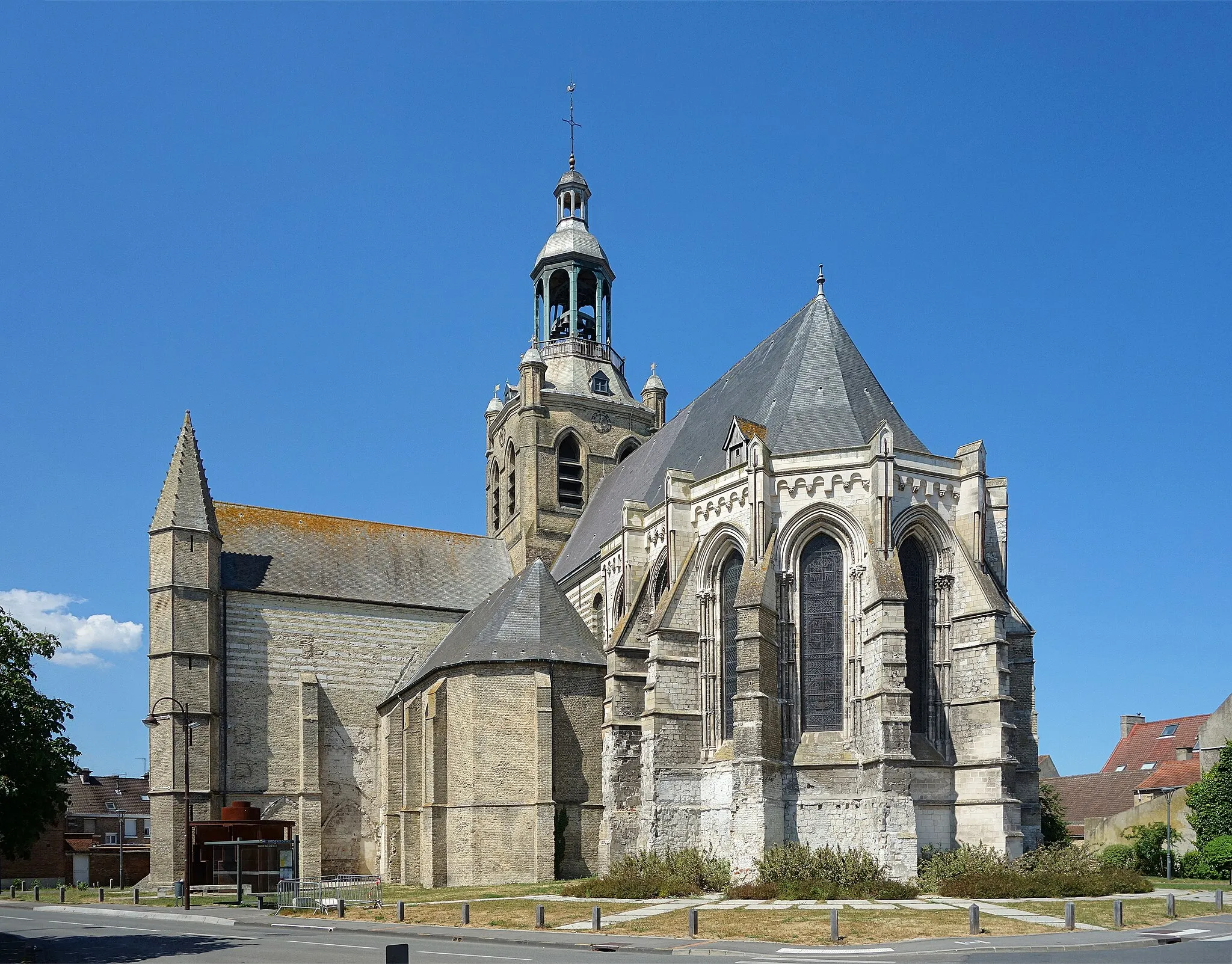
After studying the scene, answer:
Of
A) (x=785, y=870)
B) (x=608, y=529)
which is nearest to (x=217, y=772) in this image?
(x=608, y=529)

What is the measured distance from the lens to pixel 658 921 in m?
21.1

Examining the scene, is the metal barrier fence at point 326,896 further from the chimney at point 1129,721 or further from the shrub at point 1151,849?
the chimney at point 1129,721

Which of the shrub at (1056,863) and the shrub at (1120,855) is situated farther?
the shrub at (1120,855)

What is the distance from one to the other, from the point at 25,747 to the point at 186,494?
23.7 metres

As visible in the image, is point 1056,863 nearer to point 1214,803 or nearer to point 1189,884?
point 1189,884

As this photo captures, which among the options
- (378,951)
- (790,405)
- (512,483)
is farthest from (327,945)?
(512,483)

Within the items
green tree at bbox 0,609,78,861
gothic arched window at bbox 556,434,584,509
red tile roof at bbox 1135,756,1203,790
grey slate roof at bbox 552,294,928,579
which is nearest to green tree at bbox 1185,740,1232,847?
red tile roof at bbox 1135,756,1203,790

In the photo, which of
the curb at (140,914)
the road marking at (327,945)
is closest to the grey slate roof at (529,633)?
the curb at (140,914)

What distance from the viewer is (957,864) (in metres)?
26.2

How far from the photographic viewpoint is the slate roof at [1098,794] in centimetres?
4888

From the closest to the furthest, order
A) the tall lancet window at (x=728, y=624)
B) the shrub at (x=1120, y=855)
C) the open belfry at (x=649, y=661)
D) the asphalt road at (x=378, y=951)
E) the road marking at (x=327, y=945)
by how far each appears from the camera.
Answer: the asphalt road at (x=378, y=951), the road marking at (x=327, y=945), the open belfry at (x=649, y=661), the tall lancet window at (x=728, y=624), the shrub at (x=1120, y=855)

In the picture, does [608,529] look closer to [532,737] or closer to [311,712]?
[532,737]

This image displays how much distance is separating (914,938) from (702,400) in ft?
78.6

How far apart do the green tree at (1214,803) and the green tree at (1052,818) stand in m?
4.00
